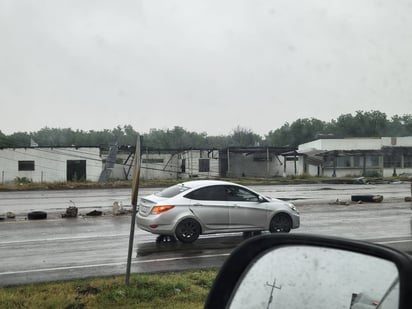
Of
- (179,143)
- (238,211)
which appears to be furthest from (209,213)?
(179,143)

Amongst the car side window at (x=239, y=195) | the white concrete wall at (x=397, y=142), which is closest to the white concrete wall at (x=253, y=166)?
the white concrete wall at (x=397, y=142)

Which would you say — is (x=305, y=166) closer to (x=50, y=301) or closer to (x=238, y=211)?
(x=238, y=211)

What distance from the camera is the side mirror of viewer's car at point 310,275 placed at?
2053 mm

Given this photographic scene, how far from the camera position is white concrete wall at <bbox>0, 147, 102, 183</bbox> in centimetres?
5125

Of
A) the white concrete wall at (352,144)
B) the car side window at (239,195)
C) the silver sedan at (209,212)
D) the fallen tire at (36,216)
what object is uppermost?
the white concrete wall at (352,144)

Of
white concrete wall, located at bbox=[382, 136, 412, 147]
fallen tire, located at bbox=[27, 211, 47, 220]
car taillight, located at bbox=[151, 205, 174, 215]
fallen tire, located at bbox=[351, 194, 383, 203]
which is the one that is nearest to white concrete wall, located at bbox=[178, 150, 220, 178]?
white concrete wall, located at bbox=[382, 136, 412, 147]

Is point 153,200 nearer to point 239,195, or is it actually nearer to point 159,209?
point 159,209

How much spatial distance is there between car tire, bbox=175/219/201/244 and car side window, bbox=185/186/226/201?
0.64 meters

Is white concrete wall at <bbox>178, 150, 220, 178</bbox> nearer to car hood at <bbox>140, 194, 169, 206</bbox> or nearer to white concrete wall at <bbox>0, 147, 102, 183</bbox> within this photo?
white concrete wall at <bbox>0, 147, 102, 183</bbox>

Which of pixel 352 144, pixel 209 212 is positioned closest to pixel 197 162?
pixel 352 144

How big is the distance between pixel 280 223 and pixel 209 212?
204cm

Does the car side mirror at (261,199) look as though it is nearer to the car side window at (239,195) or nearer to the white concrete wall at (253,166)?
the car side window at (239,195)

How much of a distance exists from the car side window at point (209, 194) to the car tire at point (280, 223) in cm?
148

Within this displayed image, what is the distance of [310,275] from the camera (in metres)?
2.36
